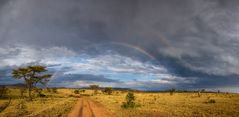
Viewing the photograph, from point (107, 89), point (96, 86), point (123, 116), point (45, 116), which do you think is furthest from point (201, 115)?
point (96, 86)

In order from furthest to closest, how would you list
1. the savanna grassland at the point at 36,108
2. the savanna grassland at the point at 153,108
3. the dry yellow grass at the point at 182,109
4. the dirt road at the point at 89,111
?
the savanna grassland at the point at 36,108
the savanna grassland at the point at 153,108
the dirt road at the point at 89,111
the dry yellow grass at the point at 182,109

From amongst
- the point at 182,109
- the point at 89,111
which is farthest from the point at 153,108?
the point at 89,111

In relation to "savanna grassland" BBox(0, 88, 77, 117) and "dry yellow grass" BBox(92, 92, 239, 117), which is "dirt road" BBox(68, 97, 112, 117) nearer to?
"savanna grassland" BBox(0, 88, 77, 117)

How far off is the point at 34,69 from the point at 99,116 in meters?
49.1

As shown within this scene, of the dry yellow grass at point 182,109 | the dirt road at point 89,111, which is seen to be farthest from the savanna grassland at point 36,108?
the dry yellow grass at point 182,109

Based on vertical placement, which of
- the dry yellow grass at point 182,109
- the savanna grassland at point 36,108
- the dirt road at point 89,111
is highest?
the dry yellow grass at point 182,109

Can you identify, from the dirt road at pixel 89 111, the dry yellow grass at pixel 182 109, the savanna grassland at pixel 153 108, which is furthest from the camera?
the savanna grassland at pixel 153 108

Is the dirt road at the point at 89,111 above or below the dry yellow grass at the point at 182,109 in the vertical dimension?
below

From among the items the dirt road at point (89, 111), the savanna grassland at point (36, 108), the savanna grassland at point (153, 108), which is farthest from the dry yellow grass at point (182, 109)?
the savanna grassland at point (36, 108)

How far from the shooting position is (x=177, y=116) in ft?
84.5

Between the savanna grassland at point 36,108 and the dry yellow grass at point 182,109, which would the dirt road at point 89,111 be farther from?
the dry yellow grass at point 182,109

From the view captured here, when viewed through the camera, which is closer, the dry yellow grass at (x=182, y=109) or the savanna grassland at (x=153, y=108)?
the dry yellow grass at (x=182, y=109)

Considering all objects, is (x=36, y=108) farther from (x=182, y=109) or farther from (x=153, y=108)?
(x=182, y=109)

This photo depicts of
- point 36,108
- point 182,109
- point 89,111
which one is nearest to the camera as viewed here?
point 89,111
